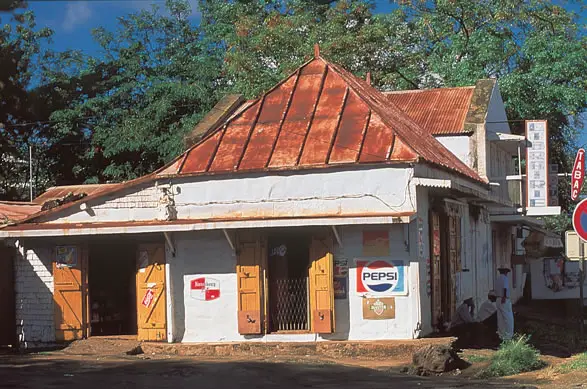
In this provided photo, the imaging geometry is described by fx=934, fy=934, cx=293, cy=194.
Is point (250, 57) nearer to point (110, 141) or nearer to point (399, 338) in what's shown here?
point (110, 141)

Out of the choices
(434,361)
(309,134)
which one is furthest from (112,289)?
(434,361)

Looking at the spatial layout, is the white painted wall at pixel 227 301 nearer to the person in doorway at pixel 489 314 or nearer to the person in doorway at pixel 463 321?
the person in doorway at pixel 463 321

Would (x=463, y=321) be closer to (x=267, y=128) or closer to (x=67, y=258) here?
(x=267, y=128)

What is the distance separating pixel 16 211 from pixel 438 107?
41.0 feet

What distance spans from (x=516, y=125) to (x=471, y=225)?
405 inches

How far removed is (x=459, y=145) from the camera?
2594cm

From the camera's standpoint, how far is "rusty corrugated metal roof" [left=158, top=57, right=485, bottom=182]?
18703mm

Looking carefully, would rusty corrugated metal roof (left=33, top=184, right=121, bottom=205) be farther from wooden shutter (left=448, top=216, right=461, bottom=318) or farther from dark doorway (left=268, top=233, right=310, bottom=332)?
wooden shutter (left=448, top=216, right=461, bottom=318)

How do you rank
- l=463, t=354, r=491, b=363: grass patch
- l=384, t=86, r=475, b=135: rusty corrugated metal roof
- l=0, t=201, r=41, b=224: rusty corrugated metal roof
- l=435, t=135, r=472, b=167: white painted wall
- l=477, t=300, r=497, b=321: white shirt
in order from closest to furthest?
l=463, t=354, r=491, b=363: grass patch → l=477, t=300, r=497, b=321: white shirt → l=0, t=201, r=41, b=224: rusty corrugated metal roof → l=435, t=135, r=472, b=167: white painted wall → l=384, t=86, r=475, b=135: rusty corrugated metal roof

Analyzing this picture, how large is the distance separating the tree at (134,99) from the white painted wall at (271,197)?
14.9 metres

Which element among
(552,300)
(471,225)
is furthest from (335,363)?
(552,300)

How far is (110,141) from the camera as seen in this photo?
1416 inches

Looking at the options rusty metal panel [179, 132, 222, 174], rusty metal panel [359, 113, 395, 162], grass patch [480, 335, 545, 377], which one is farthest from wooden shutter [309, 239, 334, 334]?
grass patch [480, 335, 545, 377]

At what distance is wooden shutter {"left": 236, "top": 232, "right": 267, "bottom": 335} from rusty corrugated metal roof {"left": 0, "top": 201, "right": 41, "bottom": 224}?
619 centimetres
